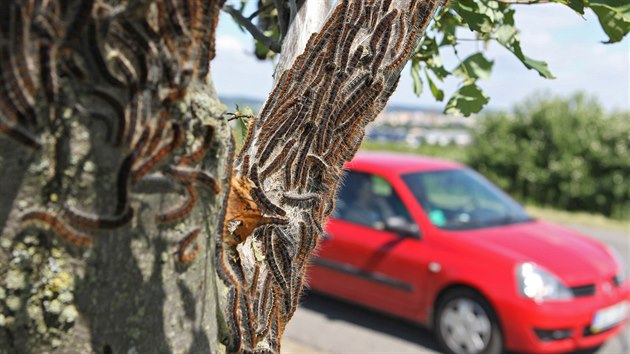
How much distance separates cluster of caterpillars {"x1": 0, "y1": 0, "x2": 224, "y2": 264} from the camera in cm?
104

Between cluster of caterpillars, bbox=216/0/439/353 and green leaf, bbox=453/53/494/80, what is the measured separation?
916 millimetres

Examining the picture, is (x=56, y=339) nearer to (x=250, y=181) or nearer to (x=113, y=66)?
(x=113, y=66)

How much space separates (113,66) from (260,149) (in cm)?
74

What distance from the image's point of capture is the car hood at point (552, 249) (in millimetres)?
6156

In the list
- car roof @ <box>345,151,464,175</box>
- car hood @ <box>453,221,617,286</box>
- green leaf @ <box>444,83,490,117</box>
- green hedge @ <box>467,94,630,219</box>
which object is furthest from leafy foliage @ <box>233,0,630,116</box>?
green hedge @ <box>467,94,630,219</box>

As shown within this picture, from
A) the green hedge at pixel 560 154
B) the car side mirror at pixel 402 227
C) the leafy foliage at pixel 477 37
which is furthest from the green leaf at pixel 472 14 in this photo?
the green hedge at pixel 560 154

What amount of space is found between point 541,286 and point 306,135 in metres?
4.73

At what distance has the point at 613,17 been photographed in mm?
2182

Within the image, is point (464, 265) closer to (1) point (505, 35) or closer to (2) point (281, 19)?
(1) point (505, 35)

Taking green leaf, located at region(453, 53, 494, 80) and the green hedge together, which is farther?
the green hedge

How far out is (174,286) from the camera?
1281 millimetres

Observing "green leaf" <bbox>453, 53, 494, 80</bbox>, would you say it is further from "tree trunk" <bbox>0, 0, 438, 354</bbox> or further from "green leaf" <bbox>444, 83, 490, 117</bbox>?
"tree trunk" <bbox>0, 0, 438, 354</bbox>

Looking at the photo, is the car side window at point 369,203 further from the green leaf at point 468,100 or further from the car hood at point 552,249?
the green leaf at point 468,100

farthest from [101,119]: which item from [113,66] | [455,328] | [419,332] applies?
[419,332]
